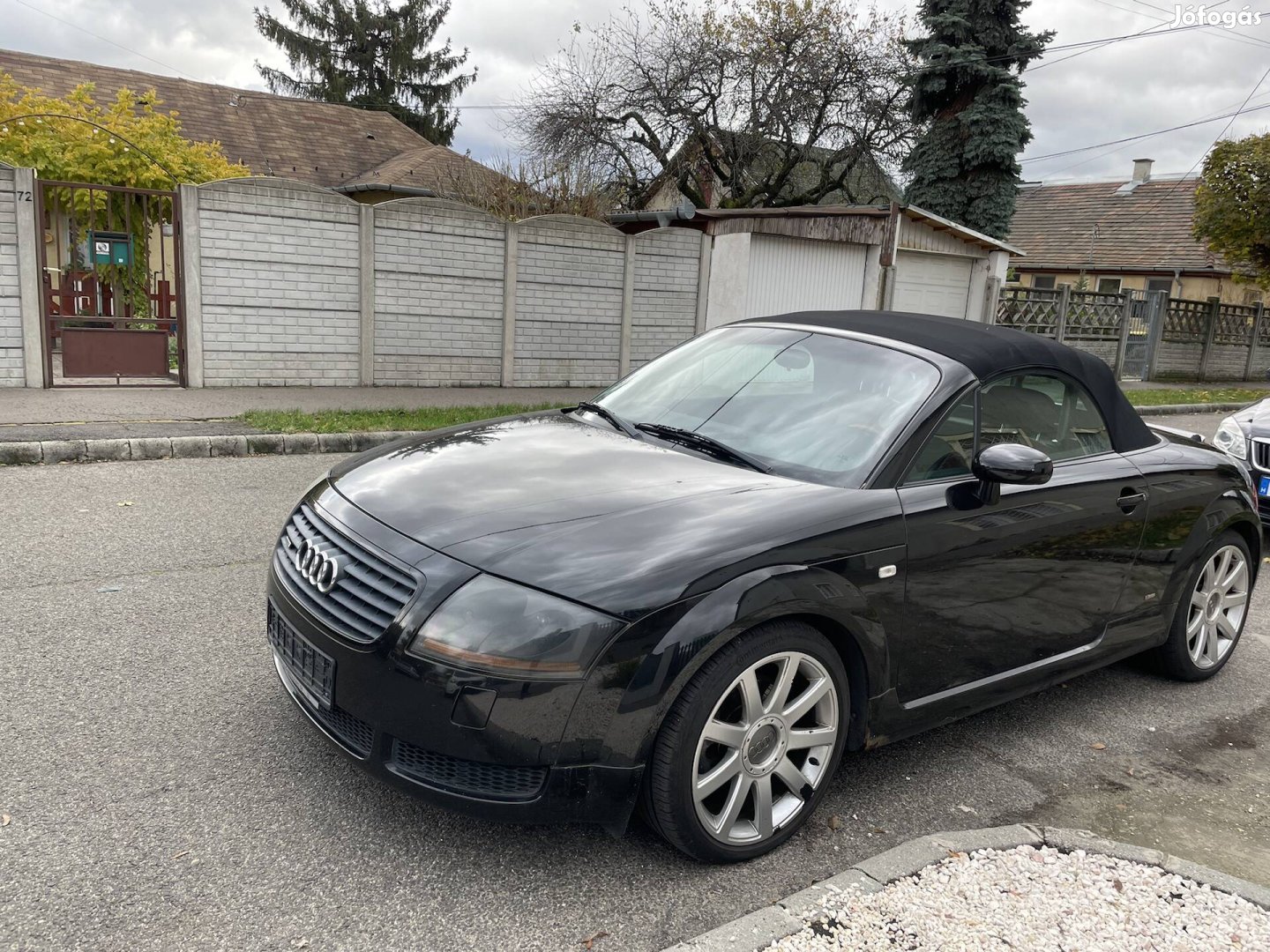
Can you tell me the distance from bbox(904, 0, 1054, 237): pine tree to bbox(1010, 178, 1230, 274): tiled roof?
1402 centimetres

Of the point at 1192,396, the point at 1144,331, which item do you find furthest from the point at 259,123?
the point at 1192,396

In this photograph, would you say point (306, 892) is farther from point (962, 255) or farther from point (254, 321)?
point (962, 255)

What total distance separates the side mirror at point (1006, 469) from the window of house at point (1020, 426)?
3.3 inches

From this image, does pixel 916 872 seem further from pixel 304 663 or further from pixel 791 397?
pixel 304 663

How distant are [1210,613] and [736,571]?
3.03 meters

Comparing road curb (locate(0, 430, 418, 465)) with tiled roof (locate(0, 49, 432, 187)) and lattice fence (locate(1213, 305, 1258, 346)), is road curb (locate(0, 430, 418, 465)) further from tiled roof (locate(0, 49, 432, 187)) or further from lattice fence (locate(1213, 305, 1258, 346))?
lattice fence (locate(1213, 305, 1258, 346))

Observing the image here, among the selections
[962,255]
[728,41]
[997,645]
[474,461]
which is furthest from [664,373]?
[728,41]

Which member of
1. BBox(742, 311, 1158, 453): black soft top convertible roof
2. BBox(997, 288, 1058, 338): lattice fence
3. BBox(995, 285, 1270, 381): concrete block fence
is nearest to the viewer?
BBox(742, 311, 1158, 453): black soft top convertible roof

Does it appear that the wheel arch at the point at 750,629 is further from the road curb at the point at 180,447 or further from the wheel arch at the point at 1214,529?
the road curb at the point at 180,447

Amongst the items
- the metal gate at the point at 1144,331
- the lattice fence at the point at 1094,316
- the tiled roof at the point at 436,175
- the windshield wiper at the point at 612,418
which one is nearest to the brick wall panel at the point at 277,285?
the tiled roof at the point at 436,175

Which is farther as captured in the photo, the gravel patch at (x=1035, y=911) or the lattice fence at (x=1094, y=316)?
the lattice fence at (x=1094, y=316)

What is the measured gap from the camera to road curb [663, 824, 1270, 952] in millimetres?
2342

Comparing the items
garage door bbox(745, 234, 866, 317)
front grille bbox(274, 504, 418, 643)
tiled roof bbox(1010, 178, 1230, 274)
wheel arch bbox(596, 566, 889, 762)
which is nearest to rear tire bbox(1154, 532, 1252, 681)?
wheel arch bbox(596, 566, 889, 762)

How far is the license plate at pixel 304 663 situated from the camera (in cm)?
268
